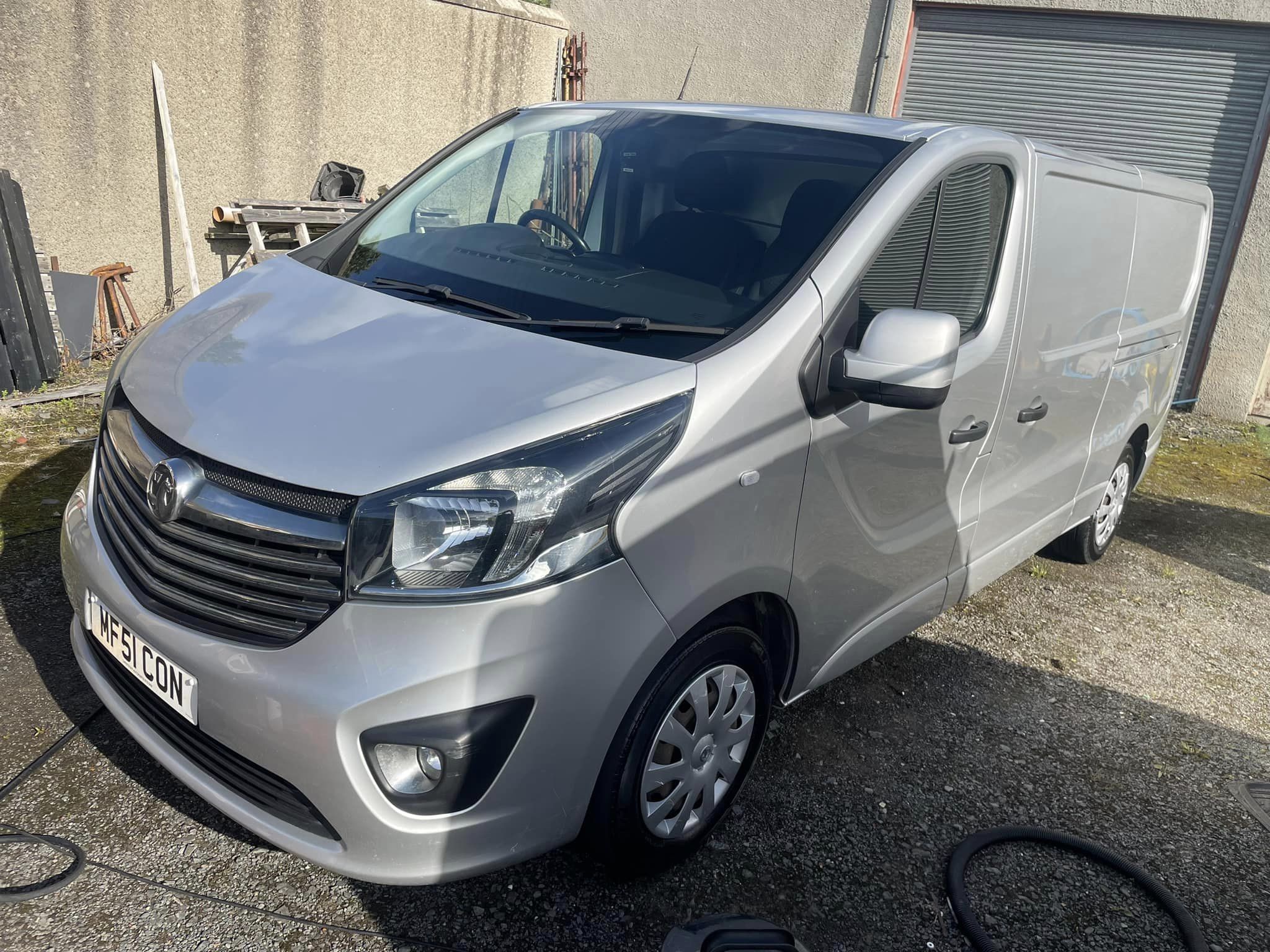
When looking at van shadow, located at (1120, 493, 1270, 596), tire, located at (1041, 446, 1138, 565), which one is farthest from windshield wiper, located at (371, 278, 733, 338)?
van shadow, located at (1120, 493, 1270, 596)

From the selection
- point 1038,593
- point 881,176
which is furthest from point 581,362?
point 1038,593

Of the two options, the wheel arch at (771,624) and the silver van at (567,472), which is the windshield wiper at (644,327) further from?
the wheel arch at (771,624)

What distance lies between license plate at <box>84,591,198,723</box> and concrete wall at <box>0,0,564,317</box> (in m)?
5.03

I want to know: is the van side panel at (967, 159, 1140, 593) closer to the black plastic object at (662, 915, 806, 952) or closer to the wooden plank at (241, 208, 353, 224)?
the black plastic object at (662, 915, 806, 952)

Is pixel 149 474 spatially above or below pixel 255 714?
above

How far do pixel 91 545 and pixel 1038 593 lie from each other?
381cm

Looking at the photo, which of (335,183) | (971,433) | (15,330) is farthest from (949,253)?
(335,183)

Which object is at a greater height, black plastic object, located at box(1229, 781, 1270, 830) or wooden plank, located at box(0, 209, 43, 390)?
wooden plank, located at box(0, 209, 43, 390)

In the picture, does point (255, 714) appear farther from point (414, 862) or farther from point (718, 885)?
point (718, 885)

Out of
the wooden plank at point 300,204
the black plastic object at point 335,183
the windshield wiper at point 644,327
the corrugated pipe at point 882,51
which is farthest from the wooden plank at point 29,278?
the corrugated pipe at point 882,51

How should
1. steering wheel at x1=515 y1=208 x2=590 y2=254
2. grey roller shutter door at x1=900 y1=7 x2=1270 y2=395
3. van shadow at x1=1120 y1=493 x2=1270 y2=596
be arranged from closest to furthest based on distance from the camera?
steering wheel at x1=515 y1=208 x2=590 y2=254 → van shadow at x1=1120 y1=493 x2=1270 y2=596 → grey roller shutter door at x1=900 y1=7 x2=1270 y2=395

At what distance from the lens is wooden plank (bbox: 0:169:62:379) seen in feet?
17.7

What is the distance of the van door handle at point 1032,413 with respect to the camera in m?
3.25

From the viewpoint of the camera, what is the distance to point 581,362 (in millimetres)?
2162
